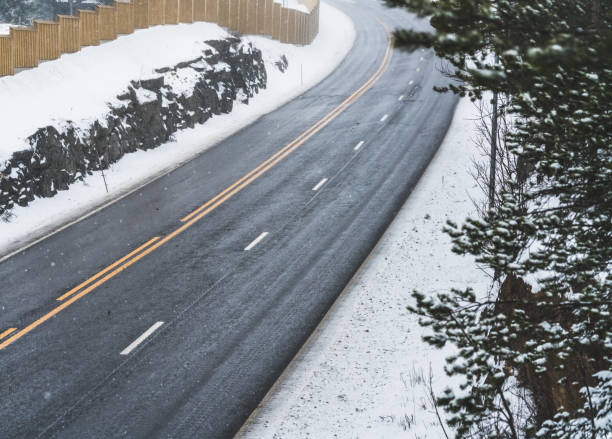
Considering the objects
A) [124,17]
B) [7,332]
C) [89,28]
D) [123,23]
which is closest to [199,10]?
[124,17]

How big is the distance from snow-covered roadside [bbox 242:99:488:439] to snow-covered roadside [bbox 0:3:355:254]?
9.15 m

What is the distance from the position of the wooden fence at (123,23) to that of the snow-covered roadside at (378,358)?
13939mm

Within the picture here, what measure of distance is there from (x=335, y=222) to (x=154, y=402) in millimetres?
9093

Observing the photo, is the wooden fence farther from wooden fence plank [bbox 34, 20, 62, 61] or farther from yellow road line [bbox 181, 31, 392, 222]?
yellow road line [bbox 181, 31, 392, 222]

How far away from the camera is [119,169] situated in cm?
2359

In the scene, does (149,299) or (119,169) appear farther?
(119,169)

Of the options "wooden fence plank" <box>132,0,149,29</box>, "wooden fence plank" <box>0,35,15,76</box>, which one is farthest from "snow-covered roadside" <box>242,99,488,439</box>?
"wooden fence plank" <box>132,0,149,29</box>

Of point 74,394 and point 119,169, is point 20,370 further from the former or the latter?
point 119,169

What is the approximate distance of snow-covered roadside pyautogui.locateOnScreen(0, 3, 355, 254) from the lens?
65.3 ft

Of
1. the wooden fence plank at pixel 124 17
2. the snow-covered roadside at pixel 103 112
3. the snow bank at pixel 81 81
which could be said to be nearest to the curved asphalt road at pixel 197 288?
the snow-covered roadside at pixel 103 112

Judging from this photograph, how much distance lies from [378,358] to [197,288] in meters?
4.62

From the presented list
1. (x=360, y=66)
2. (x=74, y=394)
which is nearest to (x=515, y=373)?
(x=74, y=394)

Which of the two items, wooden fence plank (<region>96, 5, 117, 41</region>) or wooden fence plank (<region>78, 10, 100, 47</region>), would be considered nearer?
wooden fence plank (<region>78, 10, 100, 47</region>)

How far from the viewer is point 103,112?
77.8 feet
